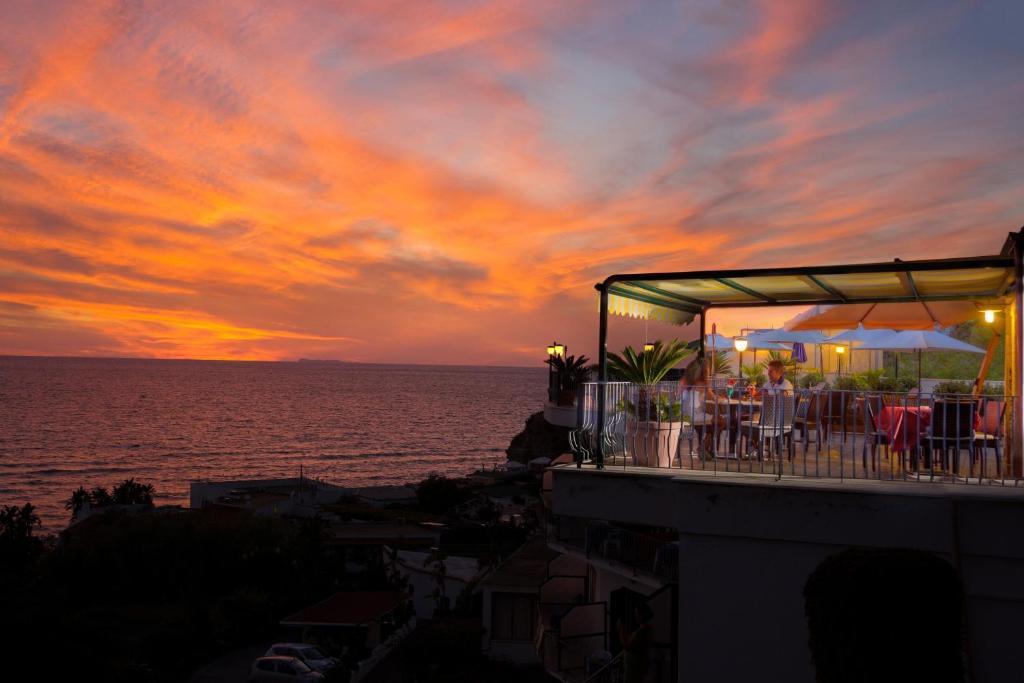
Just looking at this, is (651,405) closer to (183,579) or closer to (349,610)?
(349,610)

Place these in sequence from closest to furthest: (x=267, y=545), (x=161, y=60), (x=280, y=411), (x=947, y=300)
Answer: (x=947, y=300), (x=161, y=60), (x=267, y=545), (x=280, y=411)

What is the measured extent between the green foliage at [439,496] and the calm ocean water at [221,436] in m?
20.0

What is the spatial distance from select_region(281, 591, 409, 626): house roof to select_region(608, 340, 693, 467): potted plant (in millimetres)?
15948

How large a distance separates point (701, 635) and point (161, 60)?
16956mm

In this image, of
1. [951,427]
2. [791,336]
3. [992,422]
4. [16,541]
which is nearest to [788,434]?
[951,427]

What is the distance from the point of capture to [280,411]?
116m

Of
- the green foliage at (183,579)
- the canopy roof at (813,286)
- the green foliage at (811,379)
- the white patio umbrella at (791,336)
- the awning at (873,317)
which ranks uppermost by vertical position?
the canopy roof at (813,286)

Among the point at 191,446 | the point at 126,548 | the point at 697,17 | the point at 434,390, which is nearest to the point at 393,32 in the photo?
the point at 697,17

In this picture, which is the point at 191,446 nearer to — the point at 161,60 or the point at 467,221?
the point at 467,221

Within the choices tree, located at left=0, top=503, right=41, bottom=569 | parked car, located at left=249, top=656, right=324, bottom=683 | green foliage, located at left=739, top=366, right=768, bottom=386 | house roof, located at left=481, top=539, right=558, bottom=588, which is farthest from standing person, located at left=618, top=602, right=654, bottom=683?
tree, located at left=0, top=503, right=41, bottom=569

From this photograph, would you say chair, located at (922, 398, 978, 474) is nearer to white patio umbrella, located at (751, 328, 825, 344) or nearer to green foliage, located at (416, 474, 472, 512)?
white patio umbrella, located at (751, 328, 825, 344)

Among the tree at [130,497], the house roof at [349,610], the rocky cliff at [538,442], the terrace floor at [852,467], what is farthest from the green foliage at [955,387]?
the rocky cliff at [538,442]

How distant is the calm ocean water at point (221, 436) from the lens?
2454 inches

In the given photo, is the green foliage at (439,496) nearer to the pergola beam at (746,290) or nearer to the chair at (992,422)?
the pergola beam at (746,290)
